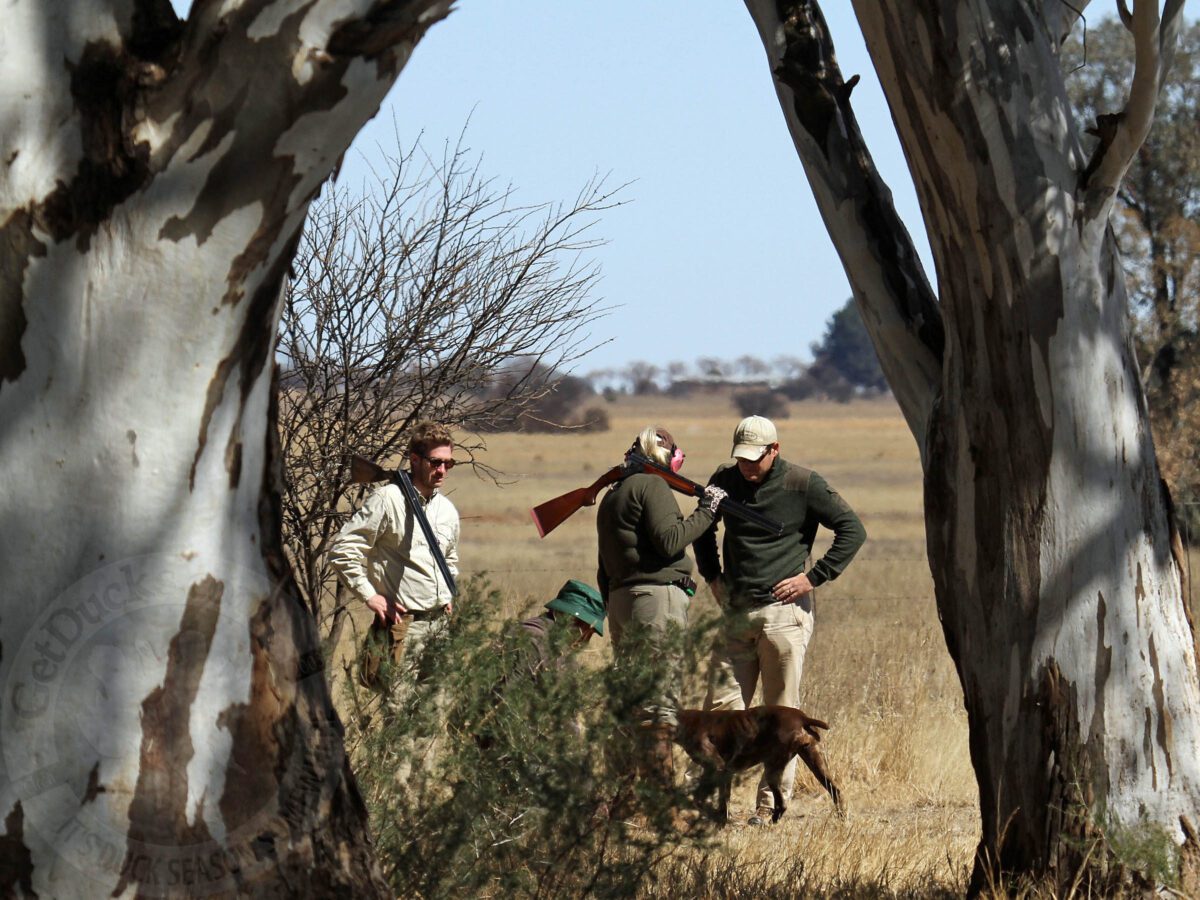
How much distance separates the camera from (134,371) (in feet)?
9.14

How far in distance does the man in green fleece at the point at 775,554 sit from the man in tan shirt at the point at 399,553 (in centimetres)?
145

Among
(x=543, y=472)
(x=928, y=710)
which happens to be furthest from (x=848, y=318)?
(x=928, y=710)

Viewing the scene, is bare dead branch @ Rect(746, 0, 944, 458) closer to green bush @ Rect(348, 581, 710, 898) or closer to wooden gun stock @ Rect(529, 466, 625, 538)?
green bush @ Rect(348, 581, 710, 898)

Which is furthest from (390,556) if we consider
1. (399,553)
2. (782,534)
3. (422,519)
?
(782,534)

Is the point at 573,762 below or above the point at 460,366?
below

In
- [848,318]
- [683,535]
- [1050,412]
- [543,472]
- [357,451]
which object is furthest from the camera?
[848,318]

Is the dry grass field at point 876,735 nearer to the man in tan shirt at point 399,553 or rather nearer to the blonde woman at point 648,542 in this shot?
the blonde woman at point 648,542

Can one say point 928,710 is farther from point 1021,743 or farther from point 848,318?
point 848,318

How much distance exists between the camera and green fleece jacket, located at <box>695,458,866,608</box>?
7.47 m

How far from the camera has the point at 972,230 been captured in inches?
180

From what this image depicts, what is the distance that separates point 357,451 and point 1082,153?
5053mm

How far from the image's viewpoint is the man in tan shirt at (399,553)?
6777 millimetres

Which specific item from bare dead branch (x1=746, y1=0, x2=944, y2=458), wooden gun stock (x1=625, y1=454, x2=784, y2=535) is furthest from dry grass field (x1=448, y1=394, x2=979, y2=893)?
bare dead branch (x1=746, y1=0, x2=944, y2=458)

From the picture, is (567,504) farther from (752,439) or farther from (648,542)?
(752,439)
